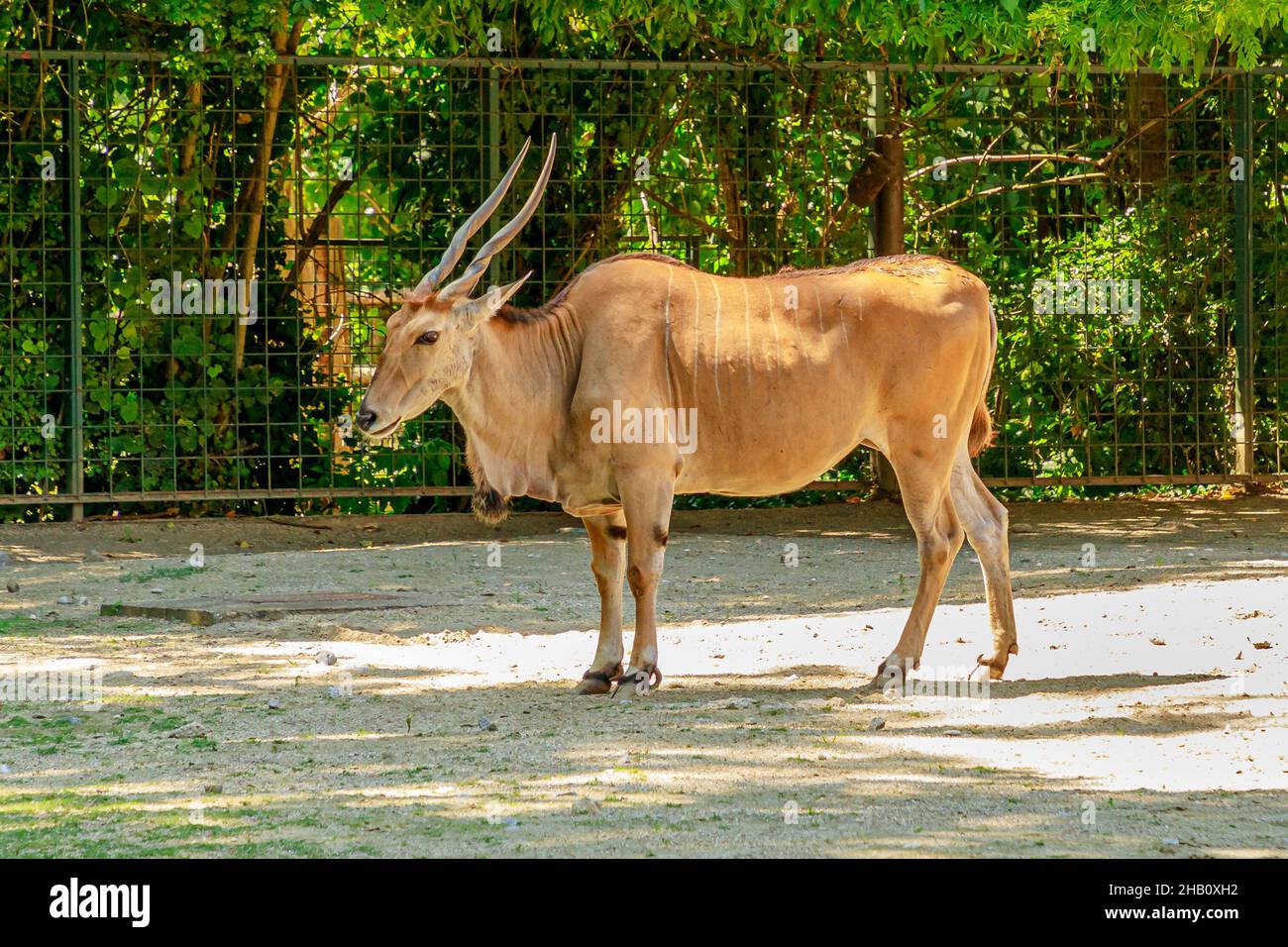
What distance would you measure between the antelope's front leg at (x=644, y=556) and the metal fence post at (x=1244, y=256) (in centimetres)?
730

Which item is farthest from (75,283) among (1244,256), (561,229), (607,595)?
(1244,256)

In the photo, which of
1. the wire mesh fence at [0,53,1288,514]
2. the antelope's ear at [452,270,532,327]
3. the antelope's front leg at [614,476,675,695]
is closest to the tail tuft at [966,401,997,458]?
the antelope's front leg at [614,476,675,695]

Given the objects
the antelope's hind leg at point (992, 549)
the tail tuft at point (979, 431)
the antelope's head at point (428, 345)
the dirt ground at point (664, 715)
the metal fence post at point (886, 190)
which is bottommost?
the dirt ground at point (664, 715)

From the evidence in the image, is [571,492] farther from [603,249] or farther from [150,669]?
[603,249]

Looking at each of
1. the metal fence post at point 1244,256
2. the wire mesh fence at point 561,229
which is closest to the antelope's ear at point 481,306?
the wire mesh fence at point 561,229

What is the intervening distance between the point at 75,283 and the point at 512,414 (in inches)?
220

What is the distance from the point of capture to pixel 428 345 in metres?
6.66

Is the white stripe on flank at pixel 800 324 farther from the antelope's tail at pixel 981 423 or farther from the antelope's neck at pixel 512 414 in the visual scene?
the antelope's neck at pixel 512 414

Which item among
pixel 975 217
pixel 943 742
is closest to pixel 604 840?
pixel 943 742

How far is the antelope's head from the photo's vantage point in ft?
21.6

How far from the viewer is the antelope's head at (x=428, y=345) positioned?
6.59 meters

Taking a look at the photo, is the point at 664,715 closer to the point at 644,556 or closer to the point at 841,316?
the point at 644,556

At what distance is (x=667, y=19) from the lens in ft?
34.7

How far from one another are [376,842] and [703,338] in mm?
2933
